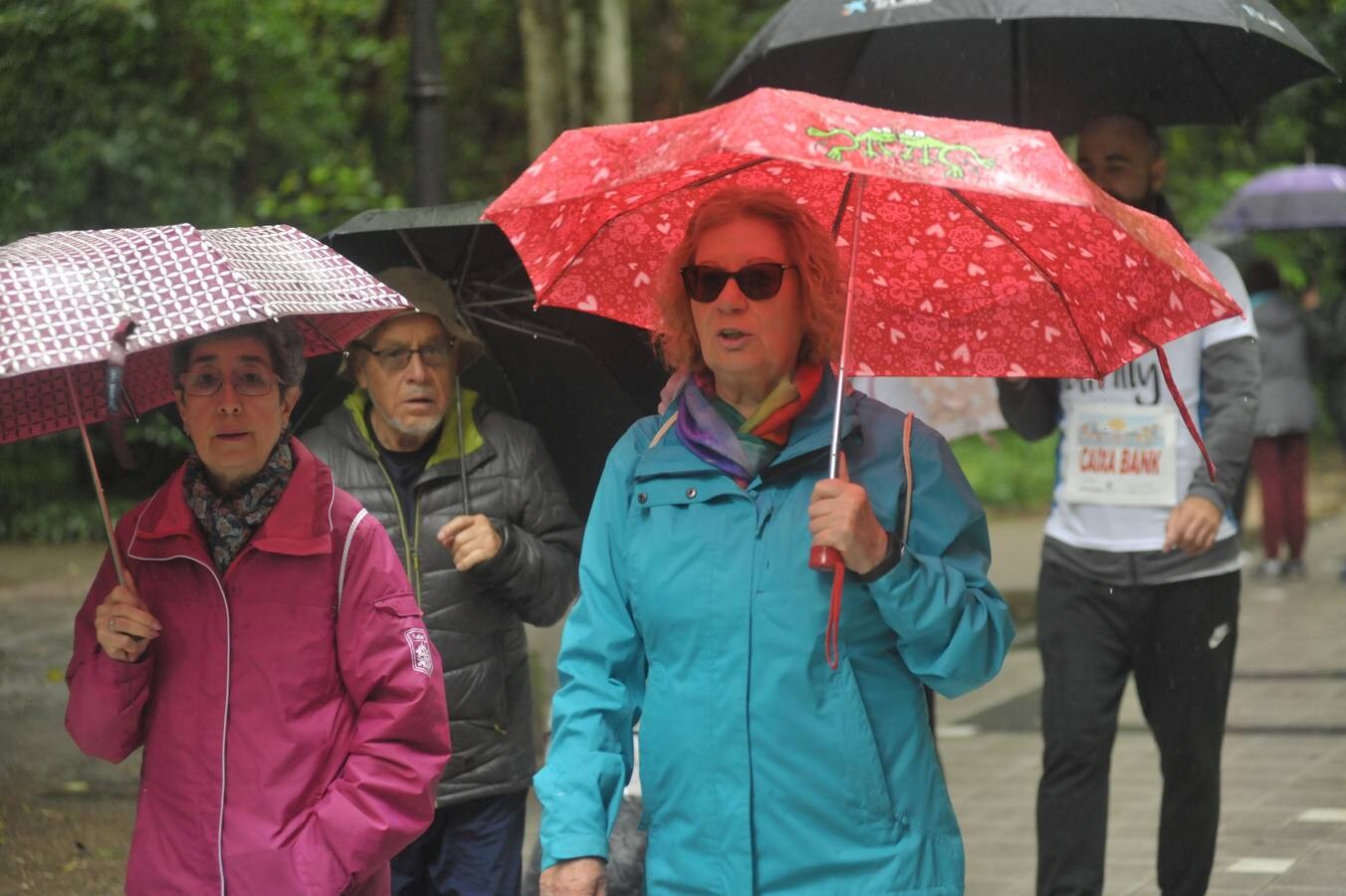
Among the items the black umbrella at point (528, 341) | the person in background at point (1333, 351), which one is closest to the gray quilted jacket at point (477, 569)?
the black umbrella at point (528, 341)

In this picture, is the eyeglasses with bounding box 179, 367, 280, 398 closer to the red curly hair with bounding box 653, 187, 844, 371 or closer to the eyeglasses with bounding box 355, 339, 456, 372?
the red curly hair with bounding box 653, 187, 844, 371

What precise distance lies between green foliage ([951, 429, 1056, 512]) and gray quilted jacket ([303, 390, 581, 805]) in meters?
14.7

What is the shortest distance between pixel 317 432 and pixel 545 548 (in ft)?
2.04

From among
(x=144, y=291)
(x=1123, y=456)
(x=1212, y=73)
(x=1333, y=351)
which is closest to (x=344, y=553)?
(x=144, y=291)

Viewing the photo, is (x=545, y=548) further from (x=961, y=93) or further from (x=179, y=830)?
(x=961, y=93)

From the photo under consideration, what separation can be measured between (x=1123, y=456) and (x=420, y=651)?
2.66 metres

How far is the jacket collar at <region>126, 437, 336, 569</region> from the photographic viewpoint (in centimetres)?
370

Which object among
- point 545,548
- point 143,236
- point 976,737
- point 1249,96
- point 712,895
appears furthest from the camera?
point 976,737

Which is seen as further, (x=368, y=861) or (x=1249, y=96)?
(x=1249, y=96)

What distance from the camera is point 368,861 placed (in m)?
3.64

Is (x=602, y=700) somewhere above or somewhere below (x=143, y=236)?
below

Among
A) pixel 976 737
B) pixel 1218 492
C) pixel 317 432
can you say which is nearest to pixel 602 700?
pixel 317 432

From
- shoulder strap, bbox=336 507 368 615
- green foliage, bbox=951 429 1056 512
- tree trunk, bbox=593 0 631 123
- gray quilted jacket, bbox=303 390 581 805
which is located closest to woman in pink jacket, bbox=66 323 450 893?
shoulder strap, bbox=336 507 368 615

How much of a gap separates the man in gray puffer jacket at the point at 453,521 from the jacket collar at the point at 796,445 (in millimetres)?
1177
